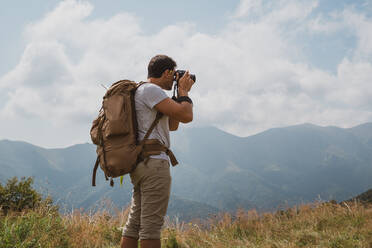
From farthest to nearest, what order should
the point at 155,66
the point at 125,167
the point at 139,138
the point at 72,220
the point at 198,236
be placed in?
the point at 72,220 < the point at 198,236 < the point at 155,66 < the point at 139,138 < the point at 125,167

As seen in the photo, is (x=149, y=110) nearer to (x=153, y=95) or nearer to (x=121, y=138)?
(x=153, y=95)

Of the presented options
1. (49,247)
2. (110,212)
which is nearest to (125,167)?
(49,247)

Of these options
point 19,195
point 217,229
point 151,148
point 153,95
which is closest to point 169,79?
point 153,95

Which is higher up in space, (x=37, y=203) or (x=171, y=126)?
(x=171, y=126)

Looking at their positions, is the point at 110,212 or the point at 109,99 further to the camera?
the point at 110,212

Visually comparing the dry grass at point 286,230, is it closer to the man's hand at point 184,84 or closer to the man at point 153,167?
the man at point 153,167

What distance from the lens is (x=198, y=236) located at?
511cm

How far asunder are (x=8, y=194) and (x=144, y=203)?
594 centimetres

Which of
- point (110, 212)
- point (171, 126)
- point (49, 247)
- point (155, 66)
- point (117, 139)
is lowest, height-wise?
point (49, 247)

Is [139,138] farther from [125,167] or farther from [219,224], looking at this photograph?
[219,224]

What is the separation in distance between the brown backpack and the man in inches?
2.0

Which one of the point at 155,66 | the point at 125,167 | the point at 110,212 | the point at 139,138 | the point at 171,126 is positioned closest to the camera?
the point at 125,167

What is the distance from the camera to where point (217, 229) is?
5.94 m

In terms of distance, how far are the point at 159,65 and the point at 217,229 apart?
4.29 metres
